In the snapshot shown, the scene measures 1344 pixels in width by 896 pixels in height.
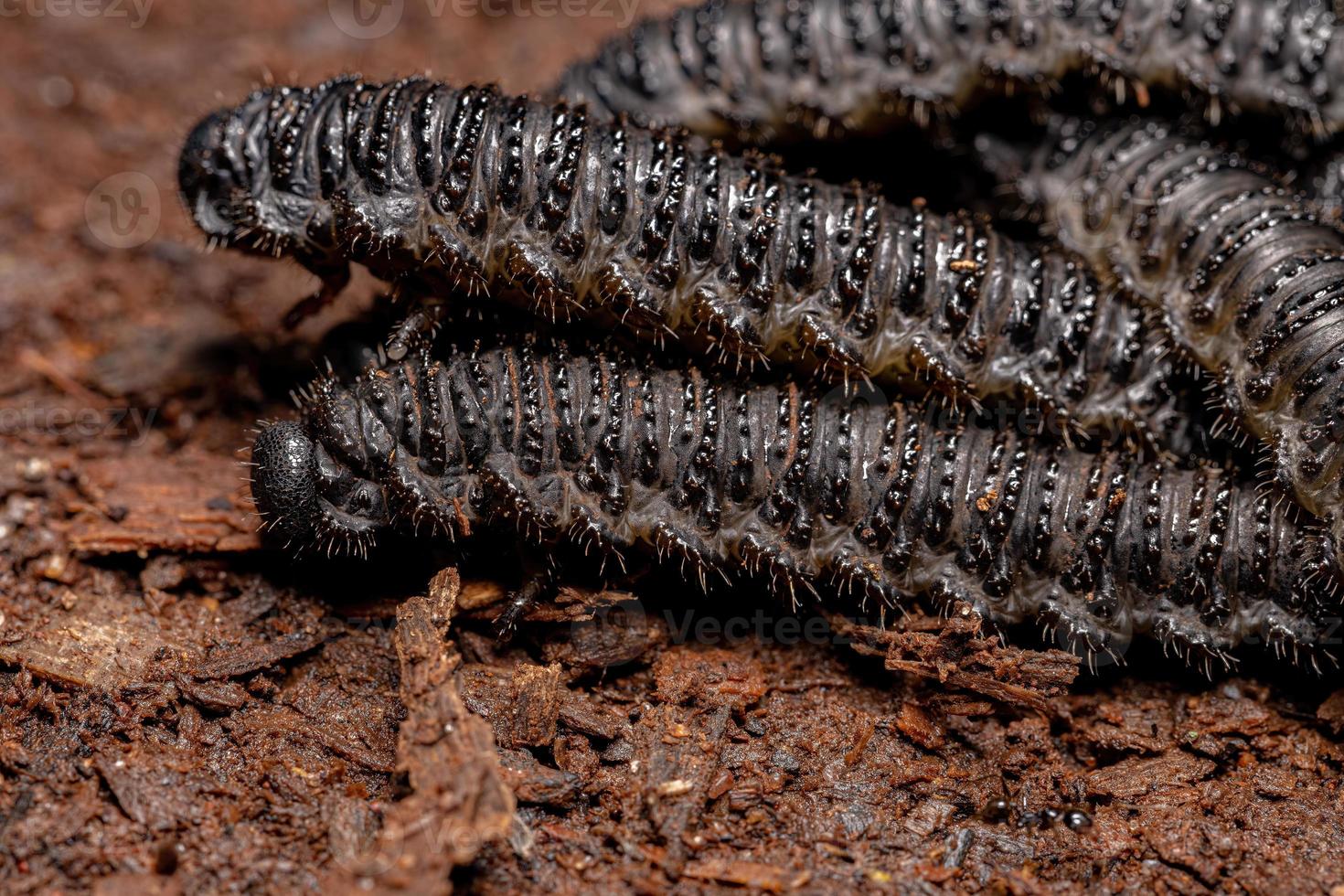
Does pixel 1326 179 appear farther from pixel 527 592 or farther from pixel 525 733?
pixel 525 733

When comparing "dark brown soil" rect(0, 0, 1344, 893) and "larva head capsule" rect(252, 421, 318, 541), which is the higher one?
"larva head capsule" rect(252, 421, 318, 541)

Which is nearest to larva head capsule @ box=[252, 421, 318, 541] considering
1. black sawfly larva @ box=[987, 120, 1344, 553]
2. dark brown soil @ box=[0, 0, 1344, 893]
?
dark brown soil @ box=[0, 0, 1344, 893]

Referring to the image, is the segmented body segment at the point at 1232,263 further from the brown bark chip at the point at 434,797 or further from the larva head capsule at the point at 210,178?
the larva head capsule at the point at 210,178

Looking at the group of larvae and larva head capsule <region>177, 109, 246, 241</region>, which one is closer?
the group of larvae

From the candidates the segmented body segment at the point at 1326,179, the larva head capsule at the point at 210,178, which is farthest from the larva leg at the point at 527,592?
the segmented body segment at the point at 1326,179

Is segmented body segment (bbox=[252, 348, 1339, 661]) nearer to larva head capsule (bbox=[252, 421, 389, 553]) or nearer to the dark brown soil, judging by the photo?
larva head capsule (bbox=[252, 421, 389, 553])

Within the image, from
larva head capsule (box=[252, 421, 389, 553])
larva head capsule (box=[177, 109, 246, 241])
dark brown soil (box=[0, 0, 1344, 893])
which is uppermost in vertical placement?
larva head capsule (box=[177, 109, 246, 241])
